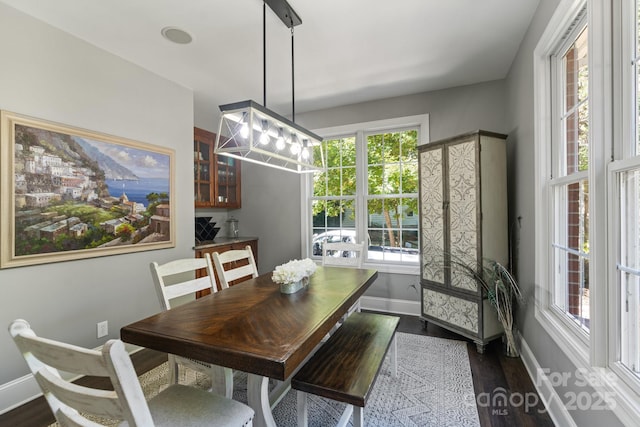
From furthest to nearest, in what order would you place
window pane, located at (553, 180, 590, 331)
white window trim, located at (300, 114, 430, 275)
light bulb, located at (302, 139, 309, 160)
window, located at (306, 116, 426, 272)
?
window, located at (306, 116, 426, 272)
white window trim, located at (300, 114, 430, 275)
light bulb, located at (302, 139, 309, 160)
window pane, located at (553, 180, 590, 331)

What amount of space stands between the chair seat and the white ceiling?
2.34 m

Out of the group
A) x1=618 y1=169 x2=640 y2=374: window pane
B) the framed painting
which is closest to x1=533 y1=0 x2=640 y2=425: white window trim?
x1=618 y1=169 x2=640 y2=374: window pane

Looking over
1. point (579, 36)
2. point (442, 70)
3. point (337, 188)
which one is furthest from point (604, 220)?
point (337, 188)

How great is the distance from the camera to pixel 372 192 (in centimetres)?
375

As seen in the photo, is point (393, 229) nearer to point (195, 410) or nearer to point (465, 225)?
point (465, 225)

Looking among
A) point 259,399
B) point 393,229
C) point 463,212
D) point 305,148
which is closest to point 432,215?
point 463,212

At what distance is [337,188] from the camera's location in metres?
3.95

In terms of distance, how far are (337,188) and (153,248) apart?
2.31 metres

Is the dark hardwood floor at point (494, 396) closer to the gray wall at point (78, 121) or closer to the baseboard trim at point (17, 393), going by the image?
the baseboard trim at point (17, 393)

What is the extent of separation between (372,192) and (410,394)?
2.34 meters

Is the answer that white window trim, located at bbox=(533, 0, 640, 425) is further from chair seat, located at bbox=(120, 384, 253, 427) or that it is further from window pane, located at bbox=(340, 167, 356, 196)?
window pane, located at bbox=(340, 167, 356, 196)

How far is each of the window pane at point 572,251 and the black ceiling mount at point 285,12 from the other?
2.10 meters

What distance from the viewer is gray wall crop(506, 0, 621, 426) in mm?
1893

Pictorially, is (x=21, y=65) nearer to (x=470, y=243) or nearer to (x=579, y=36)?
(x=579, y=36)
